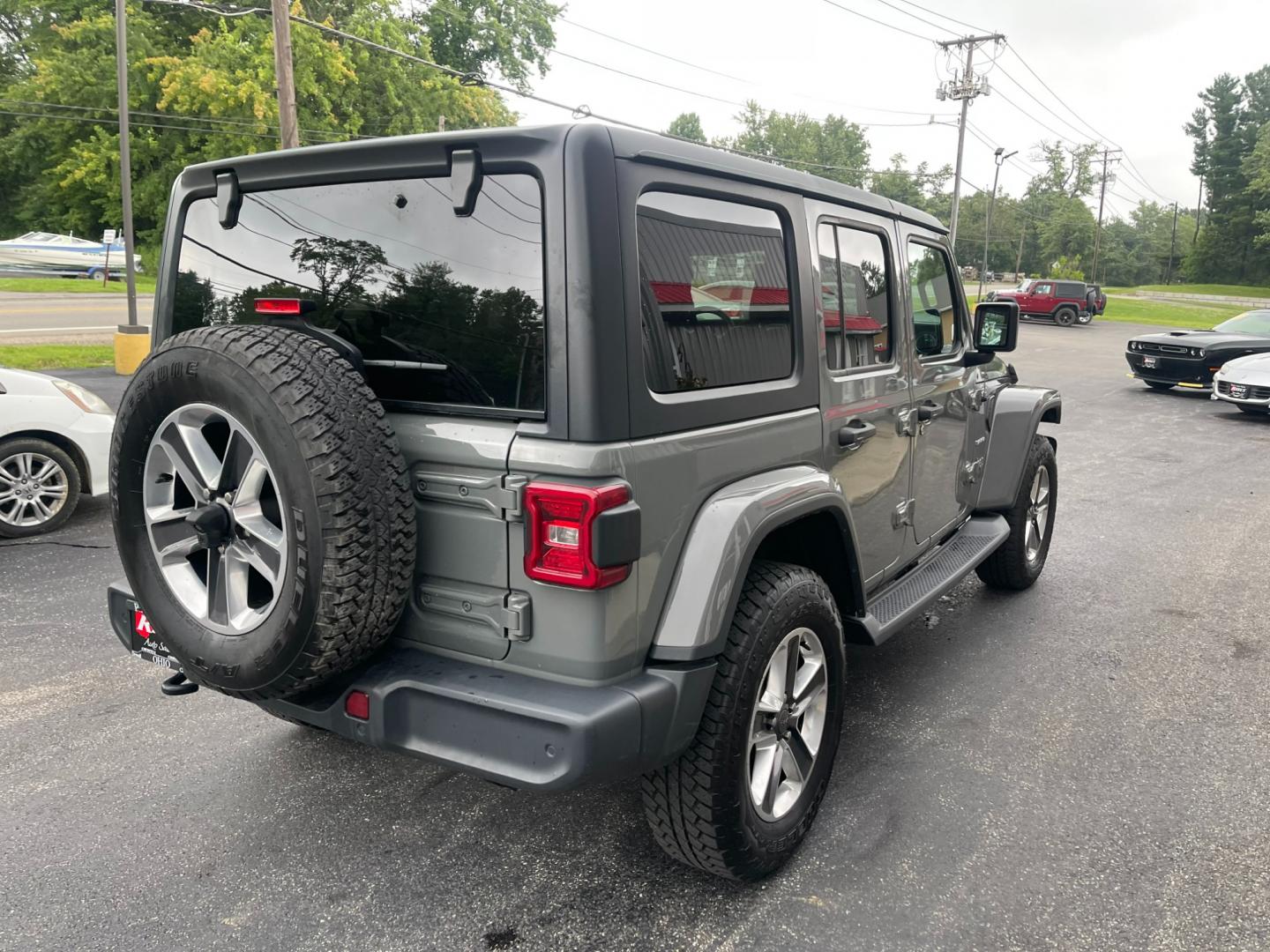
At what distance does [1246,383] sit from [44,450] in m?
13.9

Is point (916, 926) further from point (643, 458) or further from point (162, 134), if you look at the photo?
point (162, 134)

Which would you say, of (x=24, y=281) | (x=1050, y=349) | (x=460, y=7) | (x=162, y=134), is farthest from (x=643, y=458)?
(x=460, y=7)

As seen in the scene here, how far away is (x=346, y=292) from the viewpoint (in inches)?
98.6

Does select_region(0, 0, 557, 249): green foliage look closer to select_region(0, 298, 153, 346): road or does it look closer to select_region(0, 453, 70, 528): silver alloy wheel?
select_region(0, 298, 153, 346): road

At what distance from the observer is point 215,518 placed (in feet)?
7.42

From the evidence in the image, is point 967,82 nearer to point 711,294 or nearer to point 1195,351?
Answer: point 1195,351

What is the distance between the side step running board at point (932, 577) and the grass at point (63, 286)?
28.1 metres

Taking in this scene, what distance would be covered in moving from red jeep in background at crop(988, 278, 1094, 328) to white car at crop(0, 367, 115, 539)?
3393cm

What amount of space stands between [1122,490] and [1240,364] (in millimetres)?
6745

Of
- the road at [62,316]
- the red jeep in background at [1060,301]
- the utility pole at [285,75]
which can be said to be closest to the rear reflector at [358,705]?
the utility pole at [285,75]

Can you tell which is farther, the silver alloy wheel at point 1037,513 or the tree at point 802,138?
the tree at point 802,138

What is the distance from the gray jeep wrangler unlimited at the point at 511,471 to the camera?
6.88 ft

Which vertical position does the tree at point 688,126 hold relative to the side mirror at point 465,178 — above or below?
above

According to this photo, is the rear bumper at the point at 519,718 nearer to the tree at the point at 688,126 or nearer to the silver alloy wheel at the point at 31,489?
the silver alloy wheel at the point at 31,489
